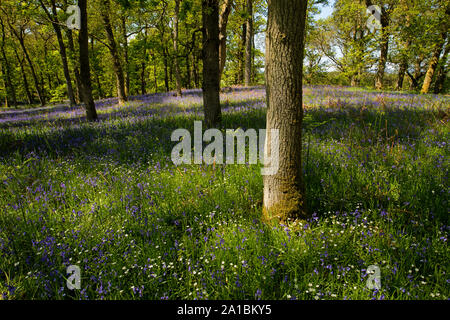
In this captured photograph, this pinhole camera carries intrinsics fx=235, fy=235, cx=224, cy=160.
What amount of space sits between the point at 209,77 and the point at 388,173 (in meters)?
4.42

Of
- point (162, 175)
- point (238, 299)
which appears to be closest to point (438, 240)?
point (238, 299)

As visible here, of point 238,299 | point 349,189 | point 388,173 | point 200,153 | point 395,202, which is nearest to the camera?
point 238,299

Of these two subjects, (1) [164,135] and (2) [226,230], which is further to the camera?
(1) [164,135]

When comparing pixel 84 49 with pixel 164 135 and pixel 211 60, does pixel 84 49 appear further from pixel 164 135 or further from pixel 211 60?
pixel 211 60

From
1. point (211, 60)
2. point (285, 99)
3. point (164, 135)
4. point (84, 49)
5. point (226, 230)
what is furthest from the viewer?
point (84, 49)

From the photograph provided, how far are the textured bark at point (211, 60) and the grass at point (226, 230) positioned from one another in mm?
2150

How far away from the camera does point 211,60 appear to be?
5832 millimetres

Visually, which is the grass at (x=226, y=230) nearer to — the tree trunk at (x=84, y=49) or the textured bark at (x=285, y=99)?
the textured bark at (x=285, y=99)

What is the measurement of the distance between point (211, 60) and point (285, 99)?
13.1 ft

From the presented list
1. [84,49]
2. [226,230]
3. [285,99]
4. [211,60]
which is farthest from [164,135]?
[84,49]

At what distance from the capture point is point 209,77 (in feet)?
19.6

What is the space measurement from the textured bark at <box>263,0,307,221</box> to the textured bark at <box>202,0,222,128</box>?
348 cm

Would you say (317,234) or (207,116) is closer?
(317,234)
